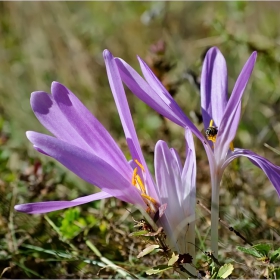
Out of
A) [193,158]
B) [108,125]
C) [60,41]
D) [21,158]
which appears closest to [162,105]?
[193,158]

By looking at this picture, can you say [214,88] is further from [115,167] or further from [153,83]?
[115,167]

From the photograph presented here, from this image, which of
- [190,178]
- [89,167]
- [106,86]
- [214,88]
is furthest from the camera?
[106,86]

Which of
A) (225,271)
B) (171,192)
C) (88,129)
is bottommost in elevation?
(225,271)

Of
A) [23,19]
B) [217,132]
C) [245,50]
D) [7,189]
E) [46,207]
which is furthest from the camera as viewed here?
[23,19]

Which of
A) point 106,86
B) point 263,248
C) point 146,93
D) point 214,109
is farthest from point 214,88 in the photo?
point 106,86

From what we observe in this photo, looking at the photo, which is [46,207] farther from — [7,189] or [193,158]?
[7,189]

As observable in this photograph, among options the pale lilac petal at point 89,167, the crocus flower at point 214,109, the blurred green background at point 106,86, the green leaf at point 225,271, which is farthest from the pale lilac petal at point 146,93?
the blurred green background at point 106,86

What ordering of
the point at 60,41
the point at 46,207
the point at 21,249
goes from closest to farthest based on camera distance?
the point at 46,207, the point at 21,249, the point at 60,41
